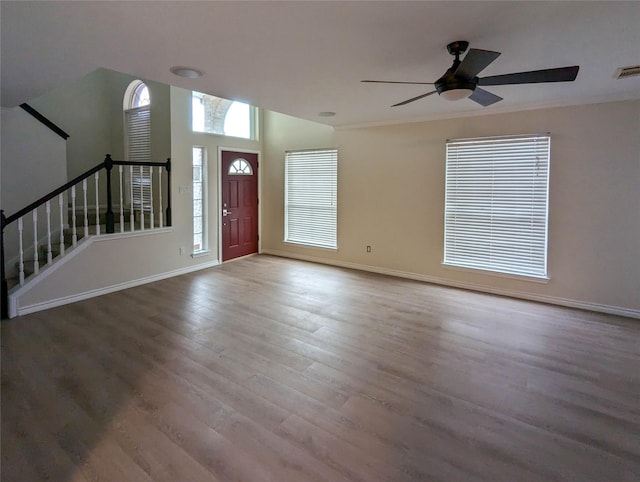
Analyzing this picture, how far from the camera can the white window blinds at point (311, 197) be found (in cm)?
643

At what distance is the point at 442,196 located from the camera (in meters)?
5.21

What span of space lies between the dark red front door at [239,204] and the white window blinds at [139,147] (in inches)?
47.9

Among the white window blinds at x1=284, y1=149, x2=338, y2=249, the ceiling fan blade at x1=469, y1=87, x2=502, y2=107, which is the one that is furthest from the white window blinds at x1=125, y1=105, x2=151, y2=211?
the ceiling fan blade at x1=469, y1=87, x2=502, y2=107

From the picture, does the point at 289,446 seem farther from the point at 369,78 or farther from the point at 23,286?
the point at 23,286

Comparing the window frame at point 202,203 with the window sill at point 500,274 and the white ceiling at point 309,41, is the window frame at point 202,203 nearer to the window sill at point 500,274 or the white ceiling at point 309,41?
the white ceiling at point 309,41

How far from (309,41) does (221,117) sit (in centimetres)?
415

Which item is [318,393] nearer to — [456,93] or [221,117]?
[456,93]

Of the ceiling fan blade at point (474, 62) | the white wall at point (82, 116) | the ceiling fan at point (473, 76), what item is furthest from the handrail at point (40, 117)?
the ceiling fan blade at point (474, 62)

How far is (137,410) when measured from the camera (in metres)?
2.33

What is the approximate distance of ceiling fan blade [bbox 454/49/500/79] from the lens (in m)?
2.12

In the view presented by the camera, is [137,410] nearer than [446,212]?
Yes

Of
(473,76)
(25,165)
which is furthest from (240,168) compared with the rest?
(473,76)

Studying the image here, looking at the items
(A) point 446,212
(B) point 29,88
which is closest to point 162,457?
(B) point 29,88

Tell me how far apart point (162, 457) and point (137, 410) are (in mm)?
524
